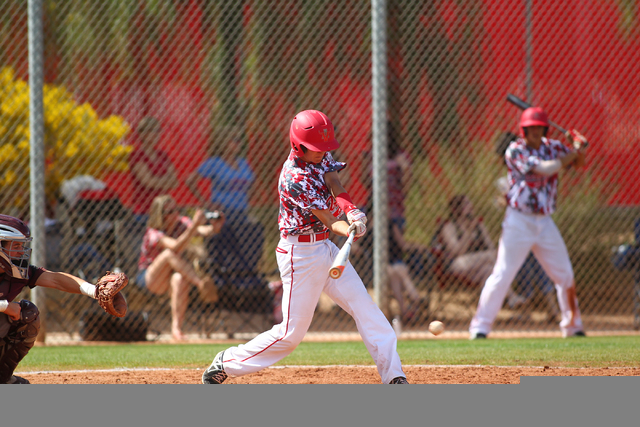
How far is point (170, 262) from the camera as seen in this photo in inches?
275

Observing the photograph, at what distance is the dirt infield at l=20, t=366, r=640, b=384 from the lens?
4.28 m

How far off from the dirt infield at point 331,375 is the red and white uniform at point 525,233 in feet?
5.49

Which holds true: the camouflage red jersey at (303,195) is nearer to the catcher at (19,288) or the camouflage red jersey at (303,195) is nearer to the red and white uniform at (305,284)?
the red and white uniform at (305,284)

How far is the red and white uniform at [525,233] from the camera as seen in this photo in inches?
248

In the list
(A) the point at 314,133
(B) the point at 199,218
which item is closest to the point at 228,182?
(B) the point at 199,218

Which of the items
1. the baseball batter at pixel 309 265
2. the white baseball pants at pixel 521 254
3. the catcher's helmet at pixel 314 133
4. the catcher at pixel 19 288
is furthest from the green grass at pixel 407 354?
the catcher's helmet at pixel 314 133

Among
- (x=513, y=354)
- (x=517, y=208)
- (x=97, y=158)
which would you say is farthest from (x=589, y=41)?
(x=97, y=158)

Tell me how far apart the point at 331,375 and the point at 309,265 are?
3.55ft

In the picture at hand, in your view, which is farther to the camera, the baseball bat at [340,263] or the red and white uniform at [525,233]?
the red and white uniform at [525,233]

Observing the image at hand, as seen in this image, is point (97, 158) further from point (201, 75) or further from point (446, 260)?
point (446, 260)

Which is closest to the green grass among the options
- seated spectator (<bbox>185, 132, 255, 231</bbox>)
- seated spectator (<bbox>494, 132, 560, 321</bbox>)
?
seated spectator (<bbox>494, 132, 560, 321</bbox>)

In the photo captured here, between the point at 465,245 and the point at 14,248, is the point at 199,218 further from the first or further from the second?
the point at 465,245

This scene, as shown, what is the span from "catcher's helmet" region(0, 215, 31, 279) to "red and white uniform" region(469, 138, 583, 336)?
3.99m

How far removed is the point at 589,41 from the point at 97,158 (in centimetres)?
569
